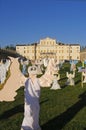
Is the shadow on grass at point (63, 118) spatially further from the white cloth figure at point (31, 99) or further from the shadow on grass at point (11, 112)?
the shadow on grass at point (11, 112)

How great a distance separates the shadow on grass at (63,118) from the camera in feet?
40.5

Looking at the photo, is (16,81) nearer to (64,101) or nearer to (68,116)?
(68,116)

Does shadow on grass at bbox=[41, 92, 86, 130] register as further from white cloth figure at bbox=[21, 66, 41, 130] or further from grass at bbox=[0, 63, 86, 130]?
white cloth figure at bbox=[21, 66, 41, 130]

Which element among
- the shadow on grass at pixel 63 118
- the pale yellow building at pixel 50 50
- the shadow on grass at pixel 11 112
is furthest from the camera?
the pale yellow building at pixel 50 50

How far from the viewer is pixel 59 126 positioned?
12.4 meters

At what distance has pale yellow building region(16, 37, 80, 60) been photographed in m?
170

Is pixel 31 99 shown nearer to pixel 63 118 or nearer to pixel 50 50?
pixel 63 118

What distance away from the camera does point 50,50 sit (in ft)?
558

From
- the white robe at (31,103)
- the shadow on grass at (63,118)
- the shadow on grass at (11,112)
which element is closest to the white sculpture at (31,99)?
the white robe at (31,103)

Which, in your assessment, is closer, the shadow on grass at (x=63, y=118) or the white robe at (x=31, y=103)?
the white robe at (x=31, y=103)

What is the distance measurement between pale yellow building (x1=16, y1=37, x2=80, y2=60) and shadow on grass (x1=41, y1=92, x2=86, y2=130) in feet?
494

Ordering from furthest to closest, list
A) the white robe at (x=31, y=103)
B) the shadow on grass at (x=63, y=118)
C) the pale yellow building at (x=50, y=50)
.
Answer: the pale yellow building at (x=50, y=50)
the shadow on grass at (x=63, y=118)
the white robe at (x=31, y=103)

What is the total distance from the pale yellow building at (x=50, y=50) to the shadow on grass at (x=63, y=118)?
494 ft

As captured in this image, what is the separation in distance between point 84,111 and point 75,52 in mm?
163558
